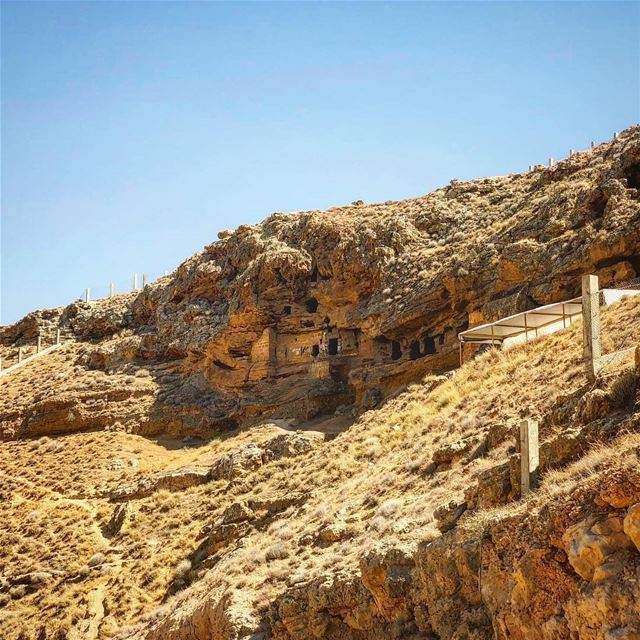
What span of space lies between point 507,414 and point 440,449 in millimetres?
1971

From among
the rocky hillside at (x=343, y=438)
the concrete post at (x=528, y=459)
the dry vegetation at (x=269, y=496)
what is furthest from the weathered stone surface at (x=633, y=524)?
the concrete post at (x=528, y=459)

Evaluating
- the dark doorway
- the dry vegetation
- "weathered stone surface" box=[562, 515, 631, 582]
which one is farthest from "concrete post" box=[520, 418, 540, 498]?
the dark doorway

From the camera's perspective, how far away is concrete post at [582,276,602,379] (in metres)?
18.9

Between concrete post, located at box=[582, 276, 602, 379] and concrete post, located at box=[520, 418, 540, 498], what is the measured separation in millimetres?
3692

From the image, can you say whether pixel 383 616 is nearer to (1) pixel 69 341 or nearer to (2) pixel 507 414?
(2) pixel 507 414

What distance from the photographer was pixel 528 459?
16.2 metres

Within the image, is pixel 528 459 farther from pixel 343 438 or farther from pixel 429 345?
pixel 429 345

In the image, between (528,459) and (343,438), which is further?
(343,438)

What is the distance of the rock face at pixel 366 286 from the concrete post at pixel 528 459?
20029 millimetres

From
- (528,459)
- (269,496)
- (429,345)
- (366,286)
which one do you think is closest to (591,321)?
(528,459)

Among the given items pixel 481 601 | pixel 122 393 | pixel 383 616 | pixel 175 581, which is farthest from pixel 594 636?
pixel 122 393

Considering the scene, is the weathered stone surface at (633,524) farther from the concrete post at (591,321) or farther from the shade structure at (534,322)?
the shade structure at (534,322)

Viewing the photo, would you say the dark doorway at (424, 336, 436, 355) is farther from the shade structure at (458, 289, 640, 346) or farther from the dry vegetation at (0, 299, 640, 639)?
the shade structure at (458, 289, 640, 346)

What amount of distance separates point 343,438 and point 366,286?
11215 mm
